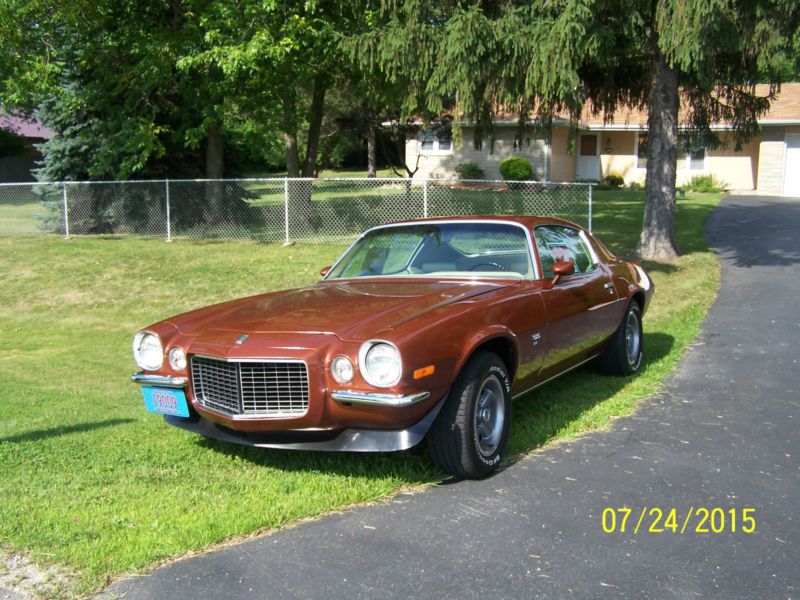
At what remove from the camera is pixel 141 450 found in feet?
17.7

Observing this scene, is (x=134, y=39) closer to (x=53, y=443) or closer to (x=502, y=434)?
(x=53, y=443)

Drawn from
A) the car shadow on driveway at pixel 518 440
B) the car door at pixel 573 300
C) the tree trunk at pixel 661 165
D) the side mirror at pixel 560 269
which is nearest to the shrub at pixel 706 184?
the tree trunk at pixel 661 165

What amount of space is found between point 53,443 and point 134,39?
13.6 metres

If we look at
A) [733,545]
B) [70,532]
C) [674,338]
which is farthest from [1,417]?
[674,338]

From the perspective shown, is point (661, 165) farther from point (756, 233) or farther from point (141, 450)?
point (141, 450)

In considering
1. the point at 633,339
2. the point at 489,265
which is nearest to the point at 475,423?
the point at 489,265

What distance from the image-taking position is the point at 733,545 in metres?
3.89

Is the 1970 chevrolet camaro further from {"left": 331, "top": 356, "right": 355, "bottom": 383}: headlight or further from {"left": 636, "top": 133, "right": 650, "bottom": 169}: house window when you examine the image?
{"left": 636, "top": 133, "right": 650, "bottom": 169}: house window

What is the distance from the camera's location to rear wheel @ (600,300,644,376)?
7.09 metres

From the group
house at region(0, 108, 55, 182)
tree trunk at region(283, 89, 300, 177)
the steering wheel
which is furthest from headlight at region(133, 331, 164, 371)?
house at region(0, 108, 55, 182)

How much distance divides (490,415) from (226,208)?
14162 millimetres

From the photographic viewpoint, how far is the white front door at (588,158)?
109ft
